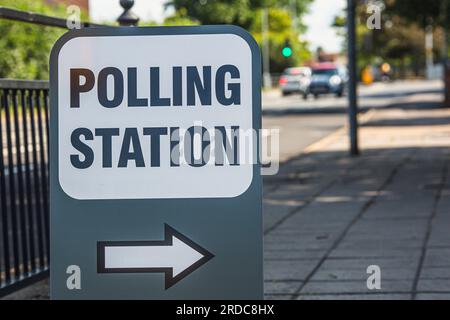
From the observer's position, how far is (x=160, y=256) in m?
3.43


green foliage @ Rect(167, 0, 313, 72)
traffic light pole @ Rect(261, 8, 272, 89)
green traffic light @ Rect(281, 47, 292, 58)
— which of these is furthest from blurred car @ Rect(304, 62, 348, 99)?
green traffic light @ Rect(281, 47, 292, 58)

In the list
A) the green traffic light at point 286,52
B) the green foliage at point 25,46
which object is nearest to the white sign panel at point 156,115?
the green traffic light at point 286,52

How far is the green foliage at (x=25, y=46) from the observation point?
96.7 ft

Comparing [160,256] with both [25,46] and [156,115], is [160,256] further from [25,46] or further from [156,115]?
[25,46]

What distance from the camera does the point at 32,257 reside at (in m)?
7.29

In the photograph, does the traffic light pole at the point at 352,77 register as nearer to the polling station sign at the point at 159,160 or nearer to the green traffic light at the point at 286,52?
the green traffic light at the point at 286,52

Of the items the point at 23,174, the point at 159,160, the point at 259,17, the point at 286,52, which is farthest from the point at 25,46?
the point at 259,17

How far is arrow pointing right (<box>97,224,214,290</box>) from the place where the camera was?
341cm

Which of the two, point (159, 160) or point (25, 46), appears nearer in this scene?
point (159, 160)

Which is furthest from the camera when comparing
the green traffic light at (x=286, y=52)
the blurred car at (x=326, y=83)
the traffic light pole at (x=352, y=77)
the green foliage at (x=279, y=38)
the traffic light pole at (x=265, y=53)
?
the green foliage at (x=279, y=38)

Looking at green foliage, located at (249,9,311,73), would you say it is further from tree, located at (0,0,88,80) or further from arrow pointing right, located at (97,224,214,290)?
arrow pointing right, located at (97,224,214,290)

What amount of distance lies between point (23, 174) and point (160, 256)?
13.3 ft

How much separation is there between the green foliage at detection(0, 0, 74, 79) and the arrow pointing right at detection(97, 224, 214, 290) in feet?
85.2

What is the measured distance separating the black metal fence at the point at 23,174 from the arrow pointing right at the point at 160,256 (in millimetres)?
3367
